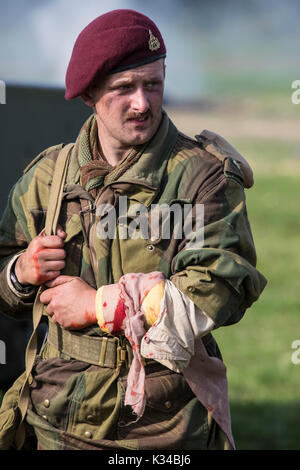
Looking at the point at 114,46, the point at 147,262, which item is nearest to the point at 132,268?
the point at 147,262

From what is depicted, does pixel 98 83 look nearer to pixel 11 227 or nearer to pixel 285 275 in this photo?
pixel 11 227

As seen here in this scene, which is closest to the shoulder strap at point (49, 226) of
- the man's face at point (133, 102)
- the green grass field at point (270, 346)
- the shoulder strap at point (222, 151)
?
the man's face at point (133, 102)

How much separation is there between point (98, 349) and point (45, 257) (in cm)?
43

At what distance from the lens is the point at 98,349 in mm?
3633

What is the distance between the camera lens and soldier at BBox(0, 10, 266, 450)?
134 inches

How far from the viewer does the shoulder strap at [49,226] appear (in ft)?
12.0

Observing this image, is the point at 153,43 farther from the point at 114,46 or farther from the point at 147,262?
the point at 147,262

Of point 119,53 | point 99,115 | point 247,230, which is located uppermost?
point 119,53

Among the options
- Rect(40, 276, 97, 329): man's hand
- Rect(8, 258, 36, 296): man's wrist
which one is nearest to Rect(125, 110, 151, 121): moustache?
Rect(40, 276, 97, 329): man's hand

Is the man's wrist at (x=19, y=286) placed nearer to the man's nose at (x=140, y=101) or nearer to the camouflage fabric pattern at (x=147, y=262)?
the camouflage fabric pattern at (x=147, y=262)

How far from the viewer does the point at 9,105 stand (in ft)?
22.2

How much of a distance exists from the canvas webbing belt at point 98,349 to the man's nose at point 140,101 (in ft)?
3.00

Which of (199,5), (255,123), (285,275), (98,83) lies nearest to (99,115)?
(98,83)
